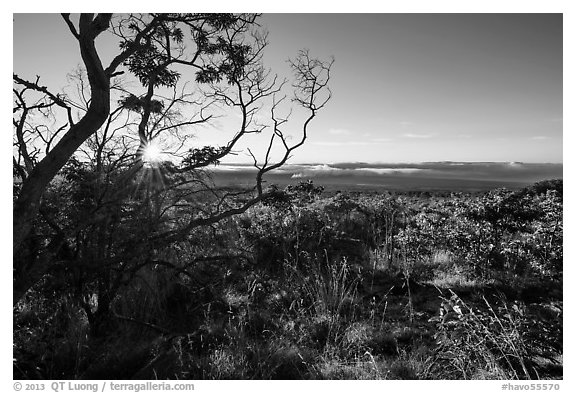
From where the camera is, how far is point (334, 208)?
9.06m

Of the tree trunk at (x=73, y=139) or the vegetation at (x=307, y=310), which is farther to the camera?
the vegetation at (x=307, y=310)

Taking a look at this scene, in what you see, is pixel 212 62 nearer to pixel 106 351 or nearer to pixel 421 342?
pixel 106 351

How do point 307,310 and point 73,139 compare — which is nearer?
point 73,139

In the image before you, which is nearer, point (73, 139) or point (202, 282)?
point (73, 139)

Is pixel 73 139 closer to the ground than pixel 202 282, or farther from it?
farther from it

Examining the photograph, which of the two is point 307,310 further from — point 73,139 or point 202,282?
point 73,139

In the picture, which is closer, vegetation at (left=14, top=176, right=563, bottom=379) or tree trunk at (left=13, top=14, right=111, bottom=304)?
tree trunk at (left=13, top=14, right=111, bottom=304)

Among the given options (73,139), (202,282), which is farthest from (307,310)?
(73,139)

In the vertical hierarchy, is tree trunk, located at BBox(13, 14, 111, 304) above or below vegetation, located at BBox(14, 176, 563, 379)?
above

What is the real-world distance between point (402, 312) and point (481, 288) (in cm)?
145

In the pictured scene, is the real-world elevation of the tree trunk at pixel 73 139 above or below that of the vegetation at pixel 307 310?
above
